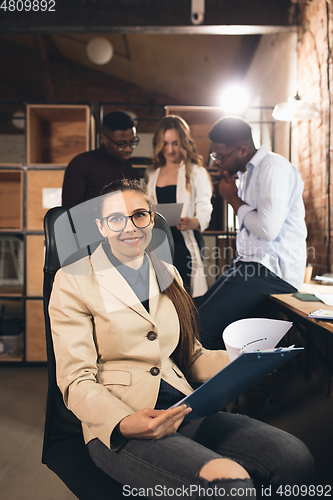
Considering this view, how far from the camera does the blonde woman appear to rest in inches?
89.0

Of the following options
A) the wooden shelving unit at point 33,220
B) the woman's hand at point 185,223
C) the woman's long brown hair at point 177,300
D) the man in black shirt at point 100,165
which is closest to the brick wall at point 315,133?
the woman's hand at point 185,223

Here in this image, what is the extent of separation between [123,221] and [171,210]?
38.2 inches

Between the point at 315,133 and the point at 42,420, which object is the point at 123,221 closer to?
the point at 42,420

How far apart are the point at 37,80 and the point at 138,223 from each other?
7353 millimetres

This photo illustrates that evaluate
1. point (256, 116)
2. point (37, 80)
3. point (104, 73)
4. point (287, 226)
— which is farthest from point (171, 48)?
point (287, 226)

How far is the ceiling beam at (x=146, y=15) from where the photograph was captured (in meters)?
3.09

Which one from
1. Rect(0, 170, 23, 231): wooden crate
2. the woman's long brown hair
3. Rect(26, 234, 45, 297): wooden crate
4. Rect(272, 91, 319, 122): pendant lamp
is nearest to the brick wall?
Rect(272, 91, 319, 122): pendant lamp

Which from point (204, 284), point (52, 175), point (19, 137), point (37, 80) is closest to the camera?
point (204, 284)

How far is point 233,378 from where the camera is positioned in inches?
31.3

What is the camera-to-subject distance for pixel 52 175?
314 centimetres

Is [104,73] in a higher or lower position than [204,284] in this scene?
higher

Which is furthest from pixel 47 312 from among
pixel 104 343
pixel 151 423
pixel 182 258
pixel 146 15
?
pixel 146 15

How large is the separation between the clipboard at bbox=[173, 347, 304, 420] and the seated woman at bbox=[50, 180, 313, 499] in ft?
0.16

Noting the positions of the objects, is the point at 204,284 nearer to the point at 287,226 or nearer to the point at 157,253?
the point at 287,226
